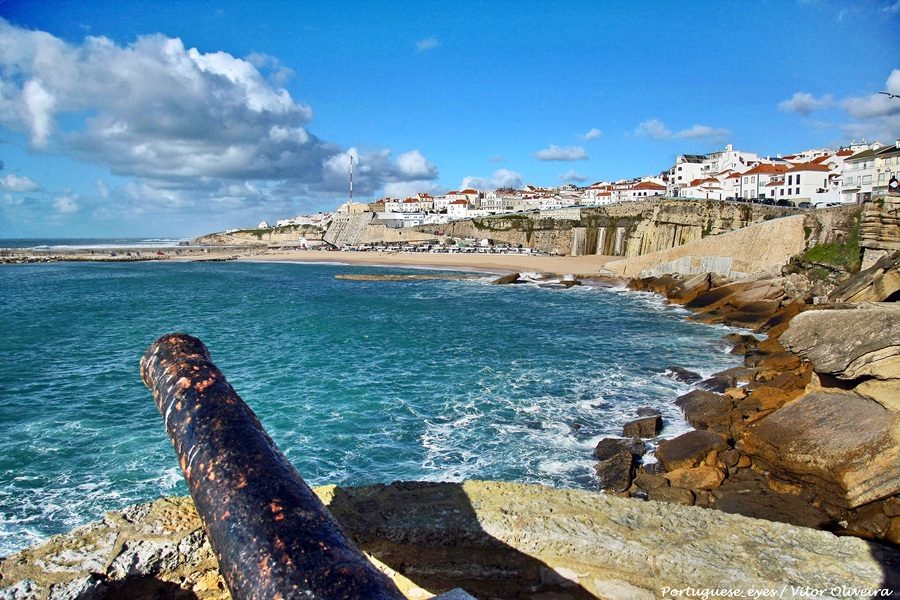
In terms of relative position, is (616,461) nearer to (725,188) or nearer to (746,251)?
(746,251)

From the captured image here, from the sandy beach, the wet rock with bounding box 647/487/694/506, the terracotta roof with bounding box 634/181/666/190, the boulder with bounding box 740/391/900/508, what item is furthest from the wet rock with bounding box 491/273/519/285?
the terracotta roof with bounding box 634/181/666/190

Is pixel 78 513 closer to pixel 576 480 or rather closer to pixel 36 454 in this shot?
pixel 36 454

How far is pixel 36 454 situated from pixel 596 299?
32210 mm

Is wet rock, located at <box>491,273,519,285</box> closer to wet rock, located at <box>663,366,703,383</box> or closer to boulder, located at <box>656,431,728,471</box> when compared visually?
wet rock, located at <box>663,366,703,383</box>

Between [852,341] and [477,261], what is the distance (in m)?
62.5

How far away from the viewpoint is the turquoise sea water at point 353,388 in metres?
10.8

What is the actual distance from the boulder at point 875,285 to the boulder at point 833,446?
8.41 metres

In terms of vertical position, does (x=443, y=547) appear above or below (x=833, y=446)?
above

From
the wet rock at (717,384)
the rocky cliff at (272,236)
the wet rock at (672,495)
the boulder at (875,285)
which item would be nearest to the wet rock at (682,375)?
the wet rock at (717,384)

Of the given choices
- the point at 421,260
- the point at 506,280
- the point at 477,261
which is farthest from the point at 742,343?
the point at 421,260

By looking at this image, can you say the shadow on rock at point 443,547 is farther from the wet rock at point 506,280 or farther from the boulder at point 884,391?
the wet rock at point 506,280

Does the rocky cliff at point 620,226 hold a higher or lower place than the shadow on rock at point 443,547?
higher

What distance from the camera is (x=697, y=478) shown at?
982 centimetres

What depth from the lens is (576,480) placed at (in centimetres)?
1028
